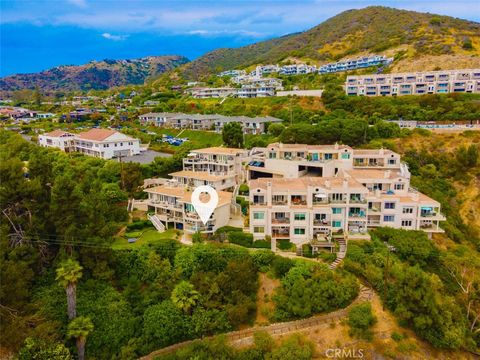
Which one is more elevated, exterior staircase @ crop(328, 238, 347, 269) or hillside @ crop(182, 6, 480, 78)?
hillside @ crop(182, 6, 480, 78)

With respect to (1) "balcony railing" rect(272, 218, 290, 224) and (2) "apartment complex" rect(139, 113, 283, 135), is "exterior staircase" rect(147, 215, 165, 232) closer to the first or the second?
(1) "balcony railing" rect(272, 218, 290, 224)

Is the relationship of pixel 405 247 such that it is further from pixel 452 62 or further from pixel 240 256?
pixel 452 62

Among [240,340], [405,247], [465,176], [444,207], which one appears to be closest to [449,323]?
[405,247]

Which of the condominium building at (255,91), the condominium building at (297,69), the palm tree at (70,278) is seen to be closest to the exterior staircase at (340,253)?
the palm tree at (70,278)

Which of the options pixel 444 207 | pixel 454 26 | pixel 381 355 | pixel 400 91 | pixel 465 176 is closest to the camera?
pixel 381 355

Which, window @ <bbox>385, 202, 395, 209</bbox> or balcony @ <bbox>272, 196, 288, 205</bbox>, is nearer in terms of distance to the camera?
balcony @ <bbox>272, 196, 288, 205</bbox>

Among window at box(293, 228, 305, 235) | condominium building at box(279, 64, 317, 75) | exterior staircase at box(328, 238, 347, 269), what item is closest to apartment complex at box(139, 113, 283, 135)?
window at box(293, 228, 305, 235)

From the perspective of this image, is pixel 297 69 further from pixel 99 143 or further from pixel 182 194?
pixel 182 194
